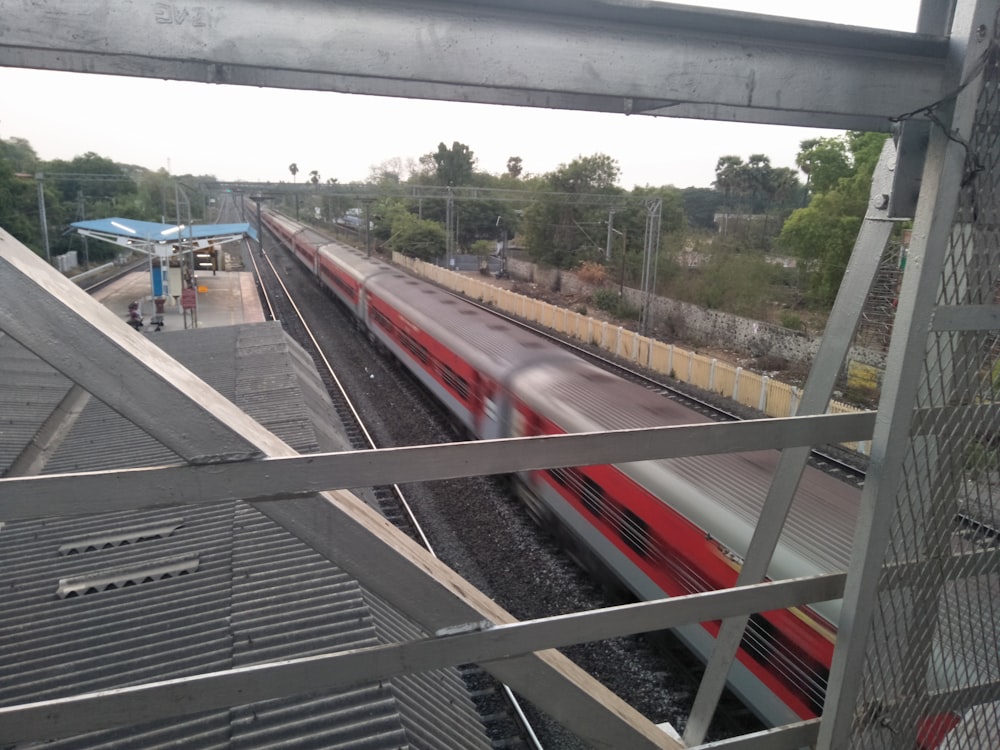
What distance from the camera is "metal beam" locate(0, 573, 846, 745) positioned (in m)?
1.43

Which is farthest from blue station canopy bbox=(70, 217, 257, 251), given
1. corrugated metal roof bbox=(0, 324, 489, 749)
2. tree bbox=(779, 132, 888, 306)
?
tree bbox=(779, 132, 888, 306)

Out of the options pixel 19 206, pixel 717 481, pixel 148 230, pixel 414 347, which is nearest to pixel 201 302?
pixel 148 230

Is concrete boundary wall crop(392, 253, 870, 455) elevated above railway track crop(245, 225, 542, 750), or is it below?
above

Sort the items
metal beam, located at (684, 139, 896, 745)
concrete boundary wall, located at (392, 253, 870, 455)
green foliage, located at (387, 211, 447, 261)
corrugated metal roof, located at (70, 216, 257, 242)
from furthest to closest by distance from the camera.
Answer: green foliage, located at (387, 211, 447, 261)
corrugated metal roof, located at (70, 216, 257, 242)
concrete boundary wall, located at (392, 253, 870, 455)
metal beam, located at (684, 139, 896, 745)

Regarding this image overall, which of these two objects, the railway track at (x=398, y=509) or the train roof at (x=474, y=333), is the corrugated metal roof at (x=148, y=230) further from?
the train roof at (x=474, y=333)

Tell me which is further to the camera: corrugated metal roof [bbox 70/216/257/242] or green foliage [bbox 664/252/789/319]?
corrugated metal roof [bbox 70/216/257/242]

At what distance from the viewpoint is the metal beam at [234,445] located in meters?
1.32

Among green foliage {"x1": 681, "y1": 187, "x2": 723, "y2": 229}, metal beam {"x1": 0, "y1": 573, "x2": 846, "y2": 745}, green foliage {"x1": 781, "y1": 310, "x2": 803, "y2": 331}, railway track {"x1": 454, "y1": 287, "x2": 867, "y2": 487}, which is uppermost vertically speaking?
green foliage {"x1": 681, "y1": 187, "x2": 723, "y2": 229}

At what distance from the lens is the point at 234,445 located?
4.73ft

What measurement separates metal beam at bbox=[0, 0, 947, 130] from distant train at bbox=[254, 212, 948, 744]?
3154 millimetres

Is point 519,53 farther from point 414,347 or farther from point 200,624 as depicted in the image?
point 414,347

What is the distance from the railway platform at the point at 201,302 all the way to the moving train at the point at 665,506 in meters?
12.8

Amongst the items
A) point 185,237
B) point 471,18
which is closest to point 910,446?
point 471,18

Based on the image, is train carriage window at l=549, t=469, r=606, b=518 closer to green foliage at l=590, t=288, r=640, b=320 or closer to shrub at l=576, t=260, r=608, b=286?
green foliage at l=590, t=288, r=640, b=320
